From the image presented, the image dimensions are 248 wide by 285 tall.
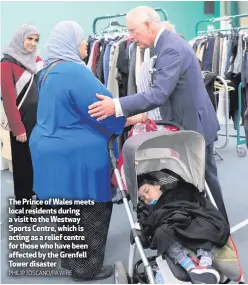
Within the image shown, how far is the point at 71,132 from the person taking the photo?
1.98 meters

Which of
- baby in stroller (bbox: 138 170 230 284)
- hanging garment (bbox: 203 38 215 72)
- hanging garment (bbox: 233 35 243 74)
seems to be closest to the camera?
baby in stroller (bbox: 138 170 230 284)

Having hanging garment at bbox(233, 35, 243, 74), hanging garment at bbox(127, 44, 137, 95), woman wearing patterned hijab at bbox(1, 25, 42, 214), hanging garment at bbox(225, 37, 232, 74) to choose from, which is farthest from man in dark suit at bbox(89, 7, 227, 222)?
hanging garment at bbox(225, 37, 232, 74)

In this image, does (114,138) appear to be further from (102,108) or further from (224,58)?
(224,58)

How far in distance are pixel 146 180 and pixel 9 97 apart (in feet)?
3.95

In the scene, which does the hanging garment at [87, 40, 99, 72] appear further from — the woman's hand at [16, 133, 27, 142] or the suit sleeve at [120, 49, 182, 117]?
the suit sleeve at [120, 49, 182, 117]

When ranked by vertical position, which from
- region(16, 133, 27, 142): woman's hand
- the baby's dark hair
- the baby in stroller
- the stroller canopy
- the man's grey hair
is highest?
the man's grey hair

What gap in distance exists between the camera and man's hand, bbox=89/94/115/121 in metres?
1.89

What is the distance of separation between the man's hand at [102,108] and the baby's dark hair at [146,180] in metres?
0.34

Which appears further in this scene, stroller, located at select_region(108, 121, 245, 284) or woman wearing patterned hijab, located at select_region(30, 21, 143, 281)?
woman wearing patterned hijab, located at select_region(30, 21, 143, 281)

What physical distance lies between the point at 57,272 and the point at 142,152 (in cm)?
87

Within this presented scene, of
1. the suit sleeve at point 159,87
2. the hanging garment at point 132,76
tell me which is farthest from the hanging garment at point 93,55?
the suit sleeve at point 159,87

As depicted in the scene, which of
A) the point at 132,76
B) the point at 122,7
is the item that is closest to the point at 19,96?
the point at 132,76

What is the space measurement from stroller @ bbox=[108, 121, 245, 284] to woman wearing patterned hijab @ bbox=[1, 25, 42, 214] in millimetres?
1010

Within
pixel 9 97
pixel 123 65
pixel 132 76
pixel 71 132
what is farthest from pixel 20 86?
pixel 123 65
